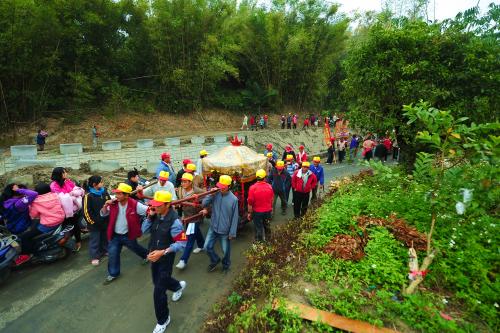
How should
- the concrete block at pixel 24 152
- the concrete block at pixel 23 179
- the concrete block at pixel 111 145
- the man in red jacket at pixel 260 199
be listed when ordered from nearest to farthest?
the man in red jacket at pixel 260 199, the concrete block at pixel 23 179, the concrete block at pixel 24 152, the concrete block at pixel 111 145

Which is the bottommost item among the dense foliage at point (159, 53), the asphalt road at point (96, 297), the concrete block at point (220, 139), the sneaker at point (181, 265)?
the asphalt road at point (96, 297)

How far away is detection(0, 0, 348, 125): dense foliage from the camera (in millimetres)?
13852

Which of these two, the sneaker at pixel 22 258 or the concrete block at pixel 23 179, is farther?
the concrete block at pixel 23 179

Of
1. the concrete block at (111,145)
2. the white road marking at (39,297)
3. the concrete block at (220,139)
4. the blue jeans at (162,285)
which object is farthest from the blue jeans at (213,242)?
the concrete block at (220,139)

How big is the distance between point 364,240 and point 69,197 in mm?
5292

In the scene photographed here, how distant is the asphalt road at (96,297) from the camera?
3824 millimetres

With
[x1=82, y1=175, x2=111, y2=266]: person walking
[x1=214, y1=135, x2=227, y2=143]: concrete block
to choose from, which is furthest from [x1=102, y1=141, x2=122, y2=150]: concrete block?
[x1=82, y1=175, x2=111, y2=266]: person walking

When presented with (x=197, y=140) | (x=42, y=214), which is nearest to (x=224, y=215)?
(x=42, y=214)

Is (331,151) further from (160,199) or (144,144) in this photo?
(160,199)

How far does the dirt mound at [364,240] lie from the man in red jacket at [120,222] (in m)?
3.08

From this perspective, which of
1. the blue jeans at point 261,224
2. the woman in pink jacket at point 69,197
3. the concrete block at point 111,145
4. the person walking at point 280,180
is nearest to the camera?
the woman in pink jacket at point 69,197

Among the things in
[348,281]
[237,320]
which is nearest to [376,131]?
[348,281]

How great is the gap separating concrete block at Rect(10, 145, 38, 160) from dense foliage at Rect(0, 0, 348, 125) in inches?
209

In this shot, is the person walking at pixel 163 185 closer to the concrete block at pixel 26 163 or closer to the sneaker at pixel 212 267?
the sneaker at pixel 212 267
